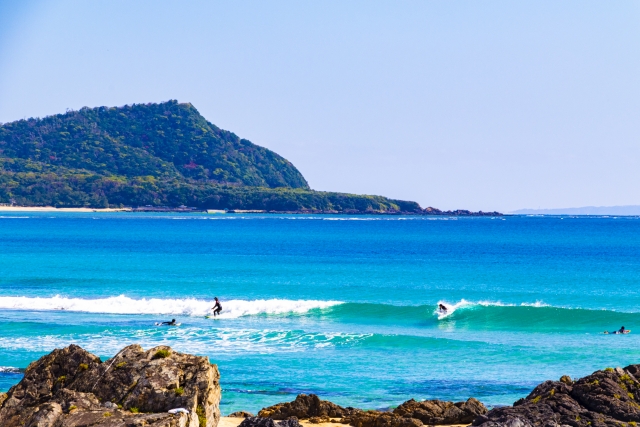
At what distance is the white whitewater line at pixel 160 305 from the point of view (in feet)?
120

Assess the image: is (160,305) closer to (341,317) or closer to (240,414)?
(341,317)

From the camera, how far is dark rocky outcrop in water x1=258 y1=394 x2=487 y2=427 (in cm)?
1641

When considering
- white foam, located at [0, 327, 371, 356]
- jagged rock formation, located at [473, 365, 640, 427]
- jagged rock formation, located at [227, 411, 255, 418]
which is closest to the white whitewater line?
white foam, located at [0, 327, 371, 356]

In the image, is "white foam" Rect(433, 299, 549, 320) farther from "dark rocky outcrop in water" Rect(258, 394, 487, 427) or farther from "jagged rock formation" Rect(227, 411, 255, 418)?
"jagged rock formation" Rect(227, 411, 255, 418)

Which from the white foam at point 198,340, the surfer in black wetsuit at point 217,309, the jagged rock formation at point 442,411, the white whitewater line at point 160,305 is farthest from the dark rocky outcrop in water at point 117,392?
the white whitewater line at point 160,305

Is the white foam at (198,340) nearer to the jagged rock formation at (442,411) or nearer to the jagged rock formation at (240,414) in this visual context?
the jagged rock formation at (240,414)

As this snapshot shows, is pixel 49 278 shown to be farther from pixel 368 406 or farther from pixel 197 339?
pixel 368 406

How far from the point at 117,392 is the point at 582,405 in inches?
315

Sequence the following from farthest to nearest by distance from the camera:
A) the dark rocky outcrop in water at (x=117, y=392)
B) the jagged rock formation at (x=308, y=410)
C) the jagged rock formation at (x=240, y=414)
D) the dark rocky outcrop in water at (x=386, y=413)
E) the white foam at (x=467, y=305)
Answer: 1. the white foam at (x=467, y=305)
2. the jagged rock formation at (x=308, y=410)
3. the jagged rock formation at (x=240, y=414)
4. the dark rocky outcrop in water at (x=386, y=413)
5. the dark rocky outcrop in water at (x=117, y=392)

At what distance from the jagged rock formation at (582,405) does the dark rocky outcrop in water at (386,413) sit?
1624 millimetres

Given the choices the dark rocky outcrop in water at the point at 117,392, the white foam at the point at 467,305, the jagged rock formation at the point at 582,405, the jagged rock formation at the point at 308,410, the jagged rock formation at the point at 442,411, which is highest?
the dark rocky outcrop in water at the point at 117,392

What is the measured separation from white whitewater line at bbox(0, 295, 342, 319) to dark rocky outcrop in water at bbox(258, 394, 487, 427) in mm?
17939

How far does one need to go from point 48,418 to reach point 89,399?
0.78 m

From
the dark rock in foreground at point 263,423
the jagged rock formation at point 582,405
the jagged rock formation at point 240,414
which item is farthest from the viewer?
the jagged rock formation at point 240,414
